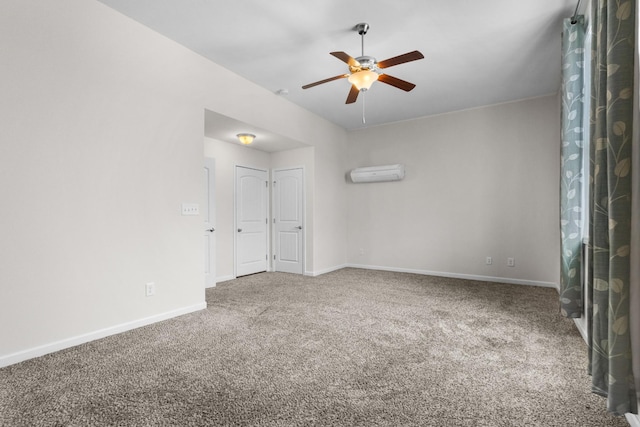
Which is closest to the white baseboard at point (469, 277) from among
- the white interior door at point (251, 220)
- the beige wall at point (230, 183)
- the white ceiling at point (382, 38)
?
the beige wall at point (230, 183)

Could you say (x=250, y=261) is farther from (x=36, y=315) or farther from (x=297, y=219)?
(x=36, y=315)

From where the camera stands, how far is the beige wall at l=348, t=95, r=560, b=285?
480 centimetres

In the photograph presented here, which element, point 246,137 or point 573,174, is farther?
point 246,137

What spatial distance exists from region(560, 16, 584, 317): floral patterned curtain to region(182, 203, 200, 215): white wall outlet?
11.3 feet

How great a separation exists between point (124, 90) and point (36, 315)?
1948mm

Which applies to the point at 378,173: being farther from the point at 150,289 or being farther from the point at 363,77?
the point at 150,289

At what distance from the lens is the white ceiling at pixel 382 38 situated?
2.80 m

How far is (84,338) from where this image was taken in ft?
8.73

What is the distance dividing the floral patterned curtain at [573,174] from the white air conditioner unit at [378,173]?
3063 millimetres

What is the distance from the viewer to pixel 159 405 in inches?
70.4

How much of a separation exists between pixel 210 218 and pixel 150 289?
1.99 metres

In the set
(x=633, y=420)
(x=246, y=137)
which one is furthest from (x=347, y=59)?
(x=633, y=420)

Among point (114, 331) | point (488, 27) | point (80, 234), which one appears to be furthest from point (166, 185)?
point (488, 27)

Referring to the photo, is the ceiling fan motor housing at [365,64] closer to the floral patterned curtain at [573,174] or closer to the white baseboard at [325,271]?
the floral patterned curtain at [573,174]
